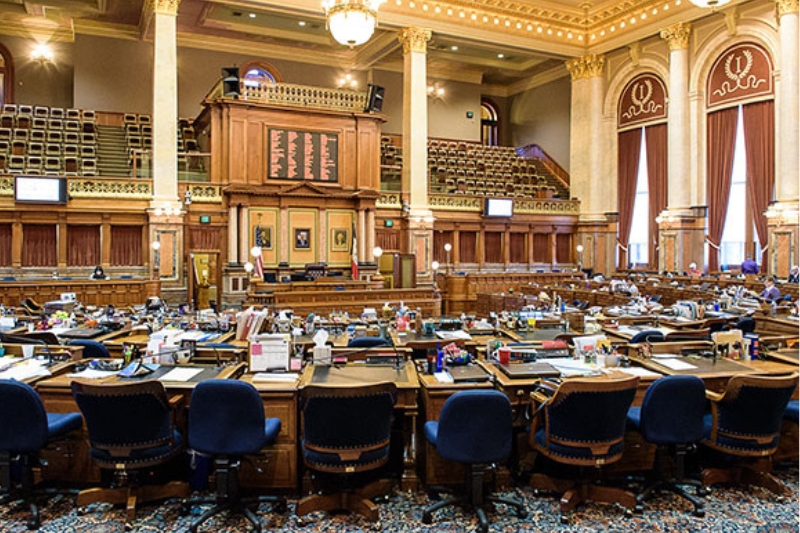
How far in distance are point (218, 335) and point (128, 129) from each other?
1373 centimetres

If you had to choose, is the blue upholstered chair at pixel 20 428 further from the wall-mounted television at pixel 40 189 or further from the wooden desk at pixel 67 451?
the wall-mounted television at pixel 40 189

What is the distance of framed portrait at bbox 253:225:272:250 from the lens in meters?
15.7

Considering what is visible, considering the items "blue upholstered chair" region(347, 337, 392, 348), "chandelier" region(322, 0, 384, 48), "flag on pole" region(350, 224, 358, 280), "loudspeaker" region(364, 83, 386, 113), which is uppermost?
"loudspeaker" region(364, 83, 386, 113)

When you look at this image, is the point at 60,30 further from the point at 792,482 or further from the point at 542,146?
the point at 792,482

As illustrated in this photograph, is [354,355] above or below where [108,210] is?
below

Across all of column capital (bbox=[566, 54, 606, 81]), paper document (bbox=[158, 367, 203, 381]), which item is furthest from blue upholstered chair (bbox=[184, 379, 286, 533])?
column capital (bbox=[566, 54, 606, 81])

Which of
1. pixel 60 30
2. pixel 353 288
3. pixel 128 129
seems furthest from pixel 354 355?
pixel 60 30

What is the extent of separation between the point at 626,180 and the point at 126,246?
15.3 metres

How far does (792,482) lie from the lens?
4531 mm

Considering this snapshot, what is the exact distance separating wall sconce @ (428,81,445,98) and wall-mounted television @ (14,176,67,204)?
14.0 m

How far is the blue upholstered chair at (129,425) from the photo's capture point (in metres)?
3.72

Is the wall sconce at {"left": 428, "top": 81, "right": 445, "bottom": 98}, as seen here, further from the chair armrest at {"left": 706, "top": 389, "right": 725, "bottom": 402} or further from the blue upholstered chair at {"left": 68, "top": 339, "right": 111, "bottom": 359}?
the chair armrest at {"left": 706, "top": 389, "right": 725, "bottom": 402}

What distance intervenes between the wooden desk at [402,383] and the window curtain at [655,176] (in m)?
16.2

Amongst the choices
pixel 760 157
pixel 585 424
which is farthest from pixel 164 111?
pixel 760 157
